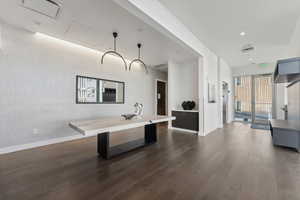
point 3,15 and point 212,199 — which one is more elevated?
point 3,15

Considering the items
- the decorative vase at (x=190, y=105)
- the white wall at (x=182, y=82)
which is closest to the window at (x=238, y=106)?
the white wall at (x=182, y=82)

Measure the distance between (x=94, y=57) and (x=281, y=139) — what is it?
5566mm

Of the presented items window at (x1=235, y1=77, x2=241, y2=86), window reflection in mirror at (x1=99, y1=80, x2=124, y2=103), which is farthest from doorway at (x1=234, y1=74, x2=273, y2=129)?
window reflection in mirror at (x1=99, y1=80, x2=124, y2=103)

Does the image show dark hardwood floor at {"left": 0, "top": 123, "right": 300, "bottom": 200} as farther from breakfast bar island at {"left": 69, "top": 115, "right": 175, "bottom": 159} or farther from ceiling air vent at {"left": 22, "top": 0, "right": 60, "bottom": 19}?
ceiling air vent at {"left": 22, "top": 0, "right": 60, "bottom": 19}

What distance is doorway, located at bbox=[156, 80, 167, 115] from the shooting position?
267 inches

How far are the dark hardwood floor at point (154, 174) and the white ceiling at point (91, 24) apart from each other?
2759 millimetres

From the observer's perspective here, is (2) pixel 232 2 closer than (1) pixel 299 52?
Yes

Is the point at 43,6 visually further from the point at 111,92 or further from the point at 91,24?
the point at 111,92

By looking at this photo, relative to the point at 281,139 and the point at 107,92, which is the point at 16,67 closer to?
the point at 107,92

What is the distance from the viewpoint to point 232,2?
7.79ft

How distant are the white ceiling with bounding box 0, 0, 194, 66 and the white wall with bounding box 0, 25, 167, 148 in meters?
0.38

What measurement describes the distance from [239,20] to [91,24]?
327 centimetres

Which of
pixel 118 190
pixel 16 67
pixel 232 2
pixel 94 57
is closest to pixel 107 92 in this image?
pixel 94 57

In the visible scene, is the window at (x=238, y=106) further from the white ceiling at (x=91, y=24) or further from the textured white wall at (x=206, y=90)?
the white ceiling at (x=91, y=24)
